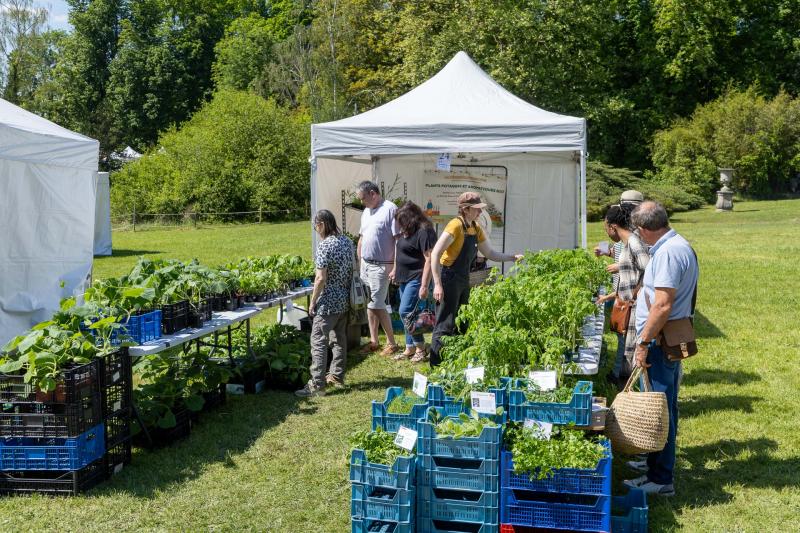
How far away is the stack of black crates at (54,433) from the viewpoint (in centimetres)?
445

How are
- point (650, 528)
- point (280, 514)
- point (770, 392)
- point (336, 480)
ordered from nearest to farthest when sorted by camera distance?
point (650, 528), point (280, 514), point (336, 480), point (770, 392)

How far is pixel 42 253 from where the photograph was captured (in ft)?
27.7

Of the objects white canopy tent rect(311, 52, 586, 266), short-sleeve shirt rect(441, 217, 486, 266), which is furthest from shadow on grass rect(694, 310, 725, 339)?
short-sleeve shirt rect(441, 217, 486, 266)

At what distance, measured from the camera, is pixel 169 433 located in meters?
5.38

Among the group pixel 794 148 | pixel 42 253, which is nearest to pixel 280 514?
pixel 42 253

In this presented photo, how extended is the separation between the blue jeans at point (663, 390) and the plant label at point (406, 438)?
152 centimetres

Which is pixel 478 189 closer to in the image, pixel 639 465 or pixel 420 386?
pixel 639 465

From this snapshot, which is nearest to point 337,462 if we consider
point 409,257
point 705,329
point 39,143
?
point 409,257

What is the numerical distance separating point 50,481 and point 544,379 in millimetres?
2941

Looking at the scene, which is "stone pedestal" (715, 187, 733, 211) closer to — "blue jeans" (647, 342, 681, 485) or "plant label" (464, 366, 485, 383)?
"blue jeans" (647, 342, 681, 485)

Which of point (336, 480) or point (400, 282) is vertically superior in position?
point (400, 282)

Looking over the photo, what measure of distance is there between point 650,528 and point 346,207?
7.27 metres

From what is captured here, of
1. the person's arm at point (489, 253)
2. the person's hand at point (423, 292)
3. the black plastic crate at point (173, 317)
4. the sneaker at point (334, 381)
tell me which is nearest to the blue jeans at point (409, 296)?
the person's hand at point (423, 292)

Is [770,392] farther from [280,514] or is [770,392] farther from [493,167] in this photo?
[493,167]
